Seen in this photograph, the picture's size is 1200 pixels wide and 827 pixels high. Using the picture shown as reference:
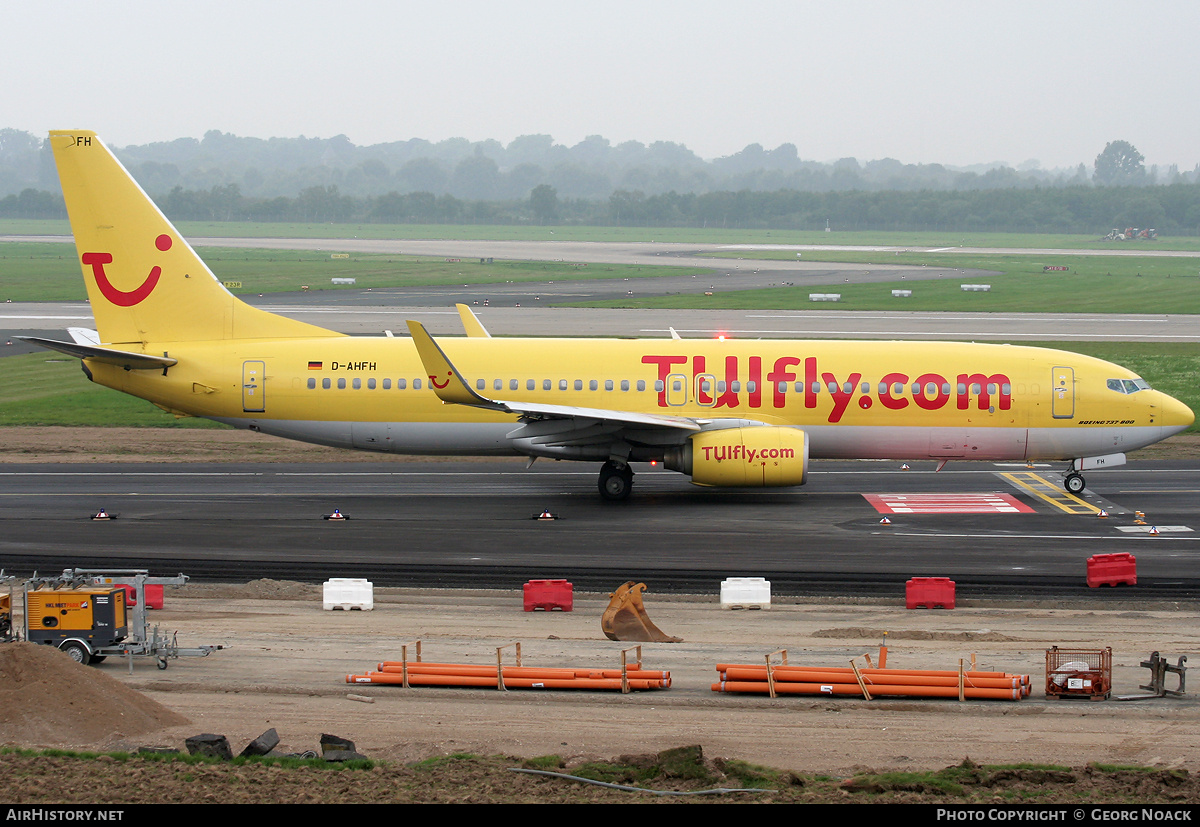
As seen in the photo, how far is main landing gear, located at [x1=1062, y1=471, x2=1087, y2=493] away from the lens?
35312 millimetres

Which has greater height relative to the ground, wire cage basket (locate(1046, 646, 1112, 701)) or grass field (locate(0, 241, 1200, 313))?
grass field (locate(0, 241, 1200, 313))

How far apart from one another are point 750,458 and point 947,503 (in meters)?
6.31

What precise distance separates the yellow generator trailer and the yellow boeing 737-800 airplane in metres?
14.9

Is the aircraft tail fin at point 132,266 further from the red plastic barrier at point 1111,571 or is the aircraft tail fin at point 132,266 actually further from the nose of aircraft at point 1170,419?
the nose of aircraft at point 1170,419

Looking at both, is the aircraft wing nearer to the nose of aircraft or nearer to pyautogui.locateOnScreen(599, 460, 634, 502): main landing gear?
pyautogui.locateOnScreen(599, 460, 634, 502): main landing gear

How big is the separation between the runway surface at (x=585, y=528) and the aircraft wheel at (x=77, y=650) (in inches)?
262

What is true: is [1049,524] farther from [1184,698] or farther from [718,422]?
[1184,698]

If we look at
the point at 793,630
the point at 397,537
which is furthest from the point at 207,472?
the point at 793,630

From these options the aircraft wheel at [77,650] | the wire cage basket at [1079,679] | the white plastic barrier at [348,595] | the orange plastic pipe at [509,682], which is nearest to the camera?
the wire cage basket at [1079,679]

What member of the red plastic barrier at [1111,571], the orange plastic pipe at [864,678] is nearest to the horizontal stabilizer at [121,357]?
the orange plastic pipe at [864,678]

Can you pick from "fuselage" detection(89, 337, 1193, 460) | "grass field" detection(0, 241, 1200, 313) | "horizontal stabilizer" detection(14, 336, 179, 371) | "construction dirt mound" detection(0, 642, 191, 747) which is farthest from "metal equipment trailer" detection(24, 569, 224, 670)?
"grass field" detection(0, 241, 1200, 313)

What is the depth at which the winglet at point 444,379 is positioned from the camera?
30906 mm

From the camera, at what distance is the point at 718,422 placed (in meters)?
34.0

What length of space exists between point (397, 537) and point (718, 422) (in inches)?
384
